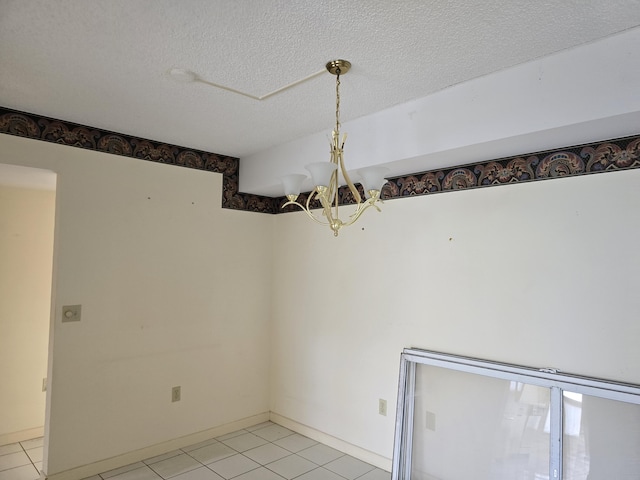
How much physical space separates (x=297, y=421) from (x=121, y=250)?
213 cm

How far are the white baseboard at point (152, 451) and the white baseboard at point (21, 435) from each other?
881 millimetres

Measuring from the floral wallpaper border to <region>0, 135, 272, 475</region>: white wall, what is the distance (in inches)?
3.2

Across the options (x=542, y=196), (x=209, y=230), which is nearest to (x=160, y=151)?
(x=209, y=230)

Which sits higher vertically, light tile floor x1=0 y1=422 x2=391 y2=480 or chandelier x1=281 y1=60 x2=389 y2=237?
chandelier x1=281 y1=60 x2=389 y2=237

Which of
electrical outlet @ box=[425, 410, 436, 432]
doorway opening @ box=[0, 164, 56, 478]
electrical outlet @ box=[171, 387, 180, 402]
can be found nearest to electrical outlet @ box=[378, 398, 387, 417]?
electrical outlet @ box=[425, 410, 436, 432]

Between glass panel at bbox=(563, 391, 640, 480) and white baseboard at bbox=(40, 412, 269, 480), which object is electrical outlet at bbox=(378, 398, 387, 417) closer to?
glass panel at bbox=(563, 391, 640, 480)

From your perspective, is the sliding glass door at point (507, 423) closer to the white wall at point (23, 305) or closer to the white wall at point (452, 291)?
the white wall at point (452, 291)

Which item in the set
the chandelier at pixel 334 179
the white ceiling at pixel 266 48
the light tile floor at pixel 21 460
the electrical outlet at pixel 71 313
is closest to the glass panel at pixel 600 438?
the chandelier at pixel 334 179

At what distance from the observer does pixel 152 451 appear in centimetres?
305

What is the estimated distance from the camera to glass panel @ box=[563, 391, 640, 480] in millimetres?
1868

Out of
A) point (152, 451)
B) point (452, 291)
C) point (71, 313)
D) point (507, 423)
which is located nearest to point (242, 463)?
point (152, 451)

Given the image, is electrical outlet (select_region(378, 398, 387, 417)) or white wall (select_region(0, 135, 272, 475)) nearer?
white wall (select_region(0, 135, 272, 475))

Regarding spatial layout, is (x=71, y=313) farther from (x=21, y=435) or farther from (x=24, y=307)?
(x=21, y=435)

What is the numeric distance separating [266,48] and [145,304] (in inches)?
86.7
